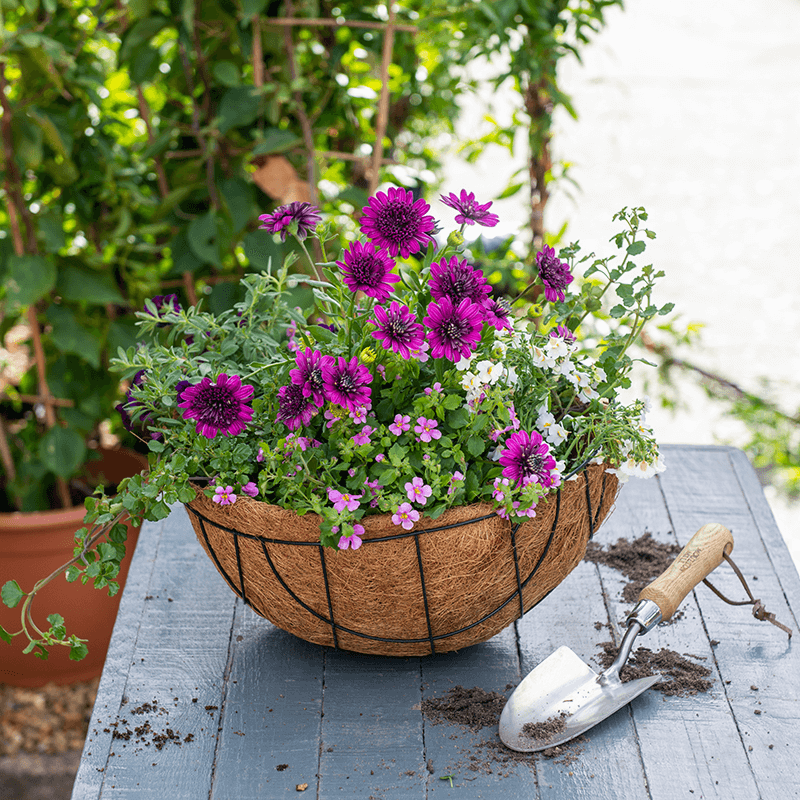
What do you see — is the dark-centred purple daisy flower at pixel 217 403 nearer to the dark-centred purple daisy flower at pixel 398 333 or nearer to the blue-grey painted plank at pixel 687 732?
the dark-centred purple daisy flower at pixel 398 333

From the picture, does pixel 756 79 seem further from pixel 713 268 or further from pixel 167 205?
pixel 167 205

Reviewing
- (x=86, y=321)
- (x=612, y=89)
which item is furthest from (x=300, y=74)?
(x=612, y=89)

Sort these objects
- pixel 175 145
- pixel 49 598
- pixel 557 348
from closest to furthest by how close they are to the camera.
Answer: pixel 557 348 < pixel 49 598 < pixel 175 145

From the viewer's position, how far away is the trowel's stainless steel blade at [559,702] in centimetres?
86

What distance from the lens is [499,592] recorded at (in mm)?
898

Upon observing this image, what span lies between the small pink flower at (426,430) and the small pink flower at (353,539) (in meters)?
0.10

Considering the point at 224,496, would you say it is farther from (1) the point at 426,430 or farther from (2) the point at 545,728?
(2) the point at 545,728

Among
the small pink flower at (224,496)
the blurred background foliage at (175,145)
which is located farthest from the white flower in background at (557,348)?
the blurred background foliage at (175,145)

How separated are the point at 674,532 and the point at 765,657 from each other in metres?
0.25

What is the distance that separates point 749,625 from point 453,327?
539mm

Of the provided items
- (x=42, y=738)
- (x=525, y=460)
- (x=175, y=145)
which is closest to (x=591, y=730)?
(x=525, y=460)

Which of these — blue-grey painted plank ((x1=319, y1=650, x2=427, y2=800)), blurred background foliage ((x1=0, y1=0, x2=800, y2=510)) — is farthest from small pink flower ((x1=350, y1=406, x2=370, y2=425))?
blurred background foliage ((x1=0, y1=0, x2=800, y2=510))

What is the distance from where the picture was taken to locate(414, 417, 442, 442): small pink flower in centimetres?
83

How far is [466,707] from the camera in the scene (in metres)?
0.91
